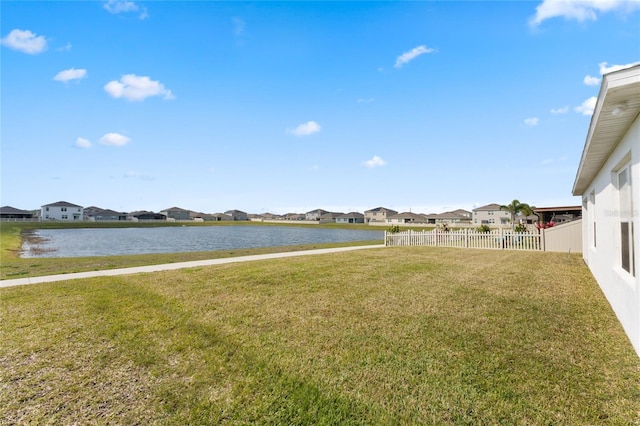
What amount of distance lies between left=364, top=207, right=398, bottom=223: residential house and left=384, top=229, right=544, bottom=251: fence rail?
316 feet

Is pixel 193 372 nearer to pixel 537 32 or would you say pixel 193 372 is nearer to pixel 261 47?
pixel 537 32

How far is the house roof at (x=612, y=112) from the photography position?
3180 mm

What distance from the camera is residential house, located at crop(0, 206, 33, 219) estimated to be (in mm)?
89062

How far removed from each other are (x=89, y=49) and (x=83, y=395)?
46.9ft

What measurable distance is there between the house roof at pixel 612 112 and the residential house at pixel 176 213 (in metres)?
135

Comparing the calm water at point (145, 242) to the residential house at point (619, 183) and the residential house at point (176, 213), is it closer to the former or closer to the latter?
the residential house at point (619, 183)

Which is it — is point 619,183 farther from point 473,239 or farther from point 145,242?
point 145,242

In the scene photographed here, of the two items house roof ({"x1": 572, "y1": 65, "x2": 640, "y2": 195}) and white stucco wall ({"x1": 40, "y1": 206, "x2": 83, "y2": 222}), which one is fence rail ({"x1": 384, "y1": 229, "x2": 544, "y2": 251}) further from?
white stucco wall ({"x1": 40, "y1": 206, "x2": 83, "y2": 222})

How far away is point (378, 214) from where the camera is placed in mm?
119000

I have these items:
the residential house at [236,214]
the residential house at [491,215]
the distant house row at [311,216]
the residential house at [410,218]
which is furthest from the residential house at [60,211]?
the residential house at [491,215]

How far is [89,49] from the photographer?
1245 centimetres

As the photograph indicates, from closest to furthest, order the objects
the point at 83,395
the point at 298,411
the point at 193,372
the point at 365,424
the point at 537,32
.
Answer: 1. the point at 365,424
2. the point at 298,411
3. the point at 83,395
4. the point at 193,372
5. the point at 537,32

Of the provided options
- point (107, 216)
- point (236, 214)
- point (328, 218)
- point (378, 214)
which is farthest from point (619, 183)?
point (236, 214)

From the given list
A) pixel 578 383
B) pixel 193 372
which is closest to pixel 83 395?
pixel 193 372
